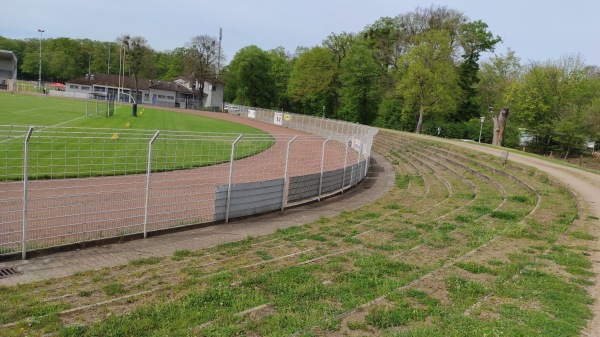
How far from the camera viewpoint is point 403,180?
21.2 meters

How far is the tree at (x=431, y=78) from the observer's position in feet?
169

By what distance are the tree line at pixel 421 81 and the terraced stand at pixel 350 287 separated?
38.6 meters

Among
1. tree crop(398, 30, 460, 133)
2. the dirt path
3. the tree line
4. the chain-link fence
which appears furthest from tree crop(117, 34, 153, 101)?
the dirt path

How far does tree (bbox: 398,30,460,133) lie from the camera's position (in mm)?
51594

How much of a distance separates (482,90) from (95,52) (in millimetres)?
98437

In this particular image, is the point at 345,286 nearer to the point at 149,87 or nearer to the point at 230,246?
the point at 230,246

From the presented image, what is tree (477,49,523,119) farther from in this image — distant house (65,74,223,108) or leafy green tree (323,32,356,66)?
distant house (65,74,223,108)

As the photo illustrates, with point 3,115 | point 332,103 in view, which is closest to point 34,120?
point 3,115

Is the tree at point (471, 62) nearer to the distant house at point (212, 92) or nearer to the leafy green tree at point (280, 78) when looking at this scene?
the leafy green tree at point (280, 78)

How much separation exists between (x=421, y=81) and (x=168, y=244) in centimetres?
4789

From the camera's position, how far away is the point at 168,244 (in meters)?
9.24

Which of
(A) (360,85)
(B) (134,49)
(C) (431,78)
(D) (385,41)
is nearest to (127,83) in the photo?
(B) (134,49)

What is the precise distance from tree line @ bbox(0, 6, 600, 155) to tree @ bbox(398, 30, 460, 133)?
4.8 inches

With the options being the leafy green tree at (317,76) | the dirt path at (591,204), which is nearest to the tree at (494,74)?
the leafy green tree at (317,76)
